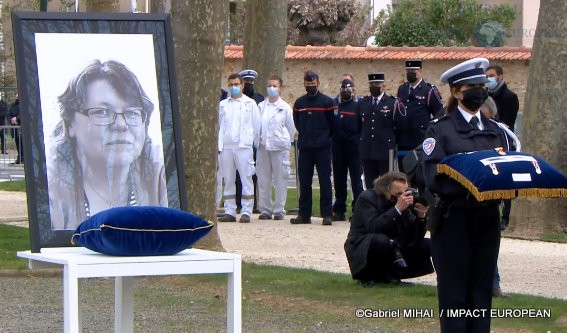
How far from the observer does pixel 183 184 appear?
27.5 feet

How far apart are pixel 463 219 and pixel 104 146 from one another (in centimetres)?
245

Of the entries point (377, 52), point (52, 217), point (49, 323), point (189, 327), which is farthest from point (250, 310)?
point (377, 52)

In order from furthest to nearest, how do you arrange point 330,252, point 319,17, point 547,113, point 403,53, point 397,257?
point 319,17, point 403,53, point 547,113, point 330,252, point 397,257

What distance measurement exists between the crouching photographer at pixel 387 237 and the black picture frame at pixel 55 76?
2513 millimetres

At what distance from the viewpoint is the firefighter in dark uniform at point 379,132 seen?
54.9 ft

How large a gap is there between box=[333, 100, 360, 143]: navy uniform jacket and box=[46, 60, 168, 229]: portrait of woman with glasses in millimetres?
9480

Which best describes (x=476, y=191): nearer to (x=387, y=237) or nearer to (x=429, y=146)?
(x=429, y=146)

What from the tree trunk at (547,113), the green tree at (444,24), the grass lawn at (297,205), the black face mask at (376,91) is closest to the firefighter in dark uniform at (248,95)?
the grass lawn at (297,205)

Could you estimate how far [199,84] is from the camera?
478 inches

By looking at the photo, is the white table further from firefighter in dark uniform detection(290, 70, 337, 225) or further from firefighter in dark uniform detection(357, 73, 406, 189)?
firefighter in dark uniform detection(290, 70, 337, 225)

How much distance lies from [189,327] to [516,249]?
620 centimetres

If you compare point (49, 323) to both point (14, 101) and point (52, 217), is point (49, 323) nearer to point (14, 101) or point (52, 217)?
point (52, 217)

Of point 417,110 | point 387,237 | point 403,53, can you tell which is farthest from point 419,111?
point 403,53

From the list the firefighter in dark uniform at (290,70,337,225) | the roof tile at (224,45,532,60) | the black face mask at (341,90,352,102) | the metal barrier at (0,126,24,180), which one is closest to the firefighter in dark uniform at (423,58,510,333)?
the firefighter in dark uniform at (290,70,337,225)
